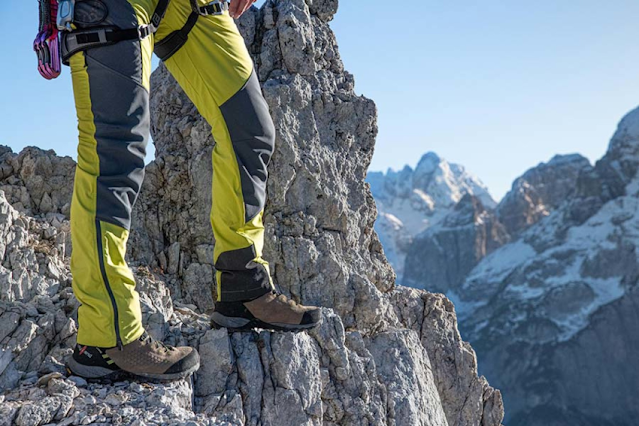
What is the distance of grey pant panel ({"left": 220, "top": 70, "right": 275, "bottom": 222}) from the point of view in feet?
15.2

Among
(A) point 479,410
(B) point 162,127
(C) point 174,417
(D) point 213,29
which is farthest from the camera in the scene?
(A) point 479,410

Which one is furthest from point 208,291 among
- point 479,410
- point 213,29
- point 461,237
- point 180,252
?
point 461,237

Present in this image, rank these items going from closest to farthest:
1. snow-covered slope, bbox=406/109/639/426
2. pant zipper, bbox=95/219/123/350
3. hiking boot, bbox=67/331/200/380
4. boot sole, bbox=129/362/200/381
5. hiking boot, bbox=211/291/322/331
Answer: pant zipper, bbox=95/219/123/350 → hiking boot, bbox=67/331/200/380 → boot sole, bbox=129/362/200/381 → hiking boot, bbox=211/291/322/331 → snow-covered slope, bbox=406/109/639/426

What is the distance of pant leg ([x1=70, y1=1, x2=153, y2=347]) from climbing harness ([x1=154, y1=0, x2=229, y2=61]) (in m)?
0.53

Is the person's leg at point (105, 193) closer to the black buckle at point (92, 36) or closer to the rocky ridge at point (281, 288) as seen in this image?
the black buckle at point (92, 36)

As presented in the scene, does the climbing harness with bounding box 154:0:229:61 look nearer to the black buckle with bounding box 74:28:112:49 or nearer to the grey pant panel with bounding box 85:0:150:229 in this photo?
the grey pant panel with bounding box 85:0:150:229

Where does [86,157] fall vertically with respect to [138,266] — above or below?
above

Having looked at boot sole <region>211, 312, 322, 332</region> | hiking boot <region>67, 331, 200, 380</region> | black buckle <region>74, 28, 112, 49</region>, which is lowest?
hiking boot <region>67, 331, 200, 380</region>

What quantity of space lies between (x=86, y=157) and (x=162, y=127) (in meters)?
3.82

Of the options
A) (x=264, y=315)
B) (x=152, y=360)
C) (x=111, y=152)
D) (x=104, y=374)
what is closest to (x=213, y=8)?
(x=111, y=152)

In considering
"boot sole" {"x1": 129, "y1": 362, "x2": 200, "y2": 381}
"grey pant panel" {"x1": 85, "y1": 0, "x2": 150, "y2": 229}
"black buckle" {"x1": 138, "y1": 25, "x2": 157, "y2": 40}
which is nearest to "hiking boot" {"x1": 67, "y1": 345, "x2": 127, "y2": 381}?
"boot sole" {"x1": 129, "y1": 362, "x2": 200, "y2": 381}

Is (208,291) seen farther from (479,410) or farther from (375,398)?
(479,410)

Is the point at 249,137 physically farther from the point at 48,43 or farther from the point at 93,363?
the point at 93,363

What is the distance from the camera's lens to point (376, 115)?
27.6 feet
